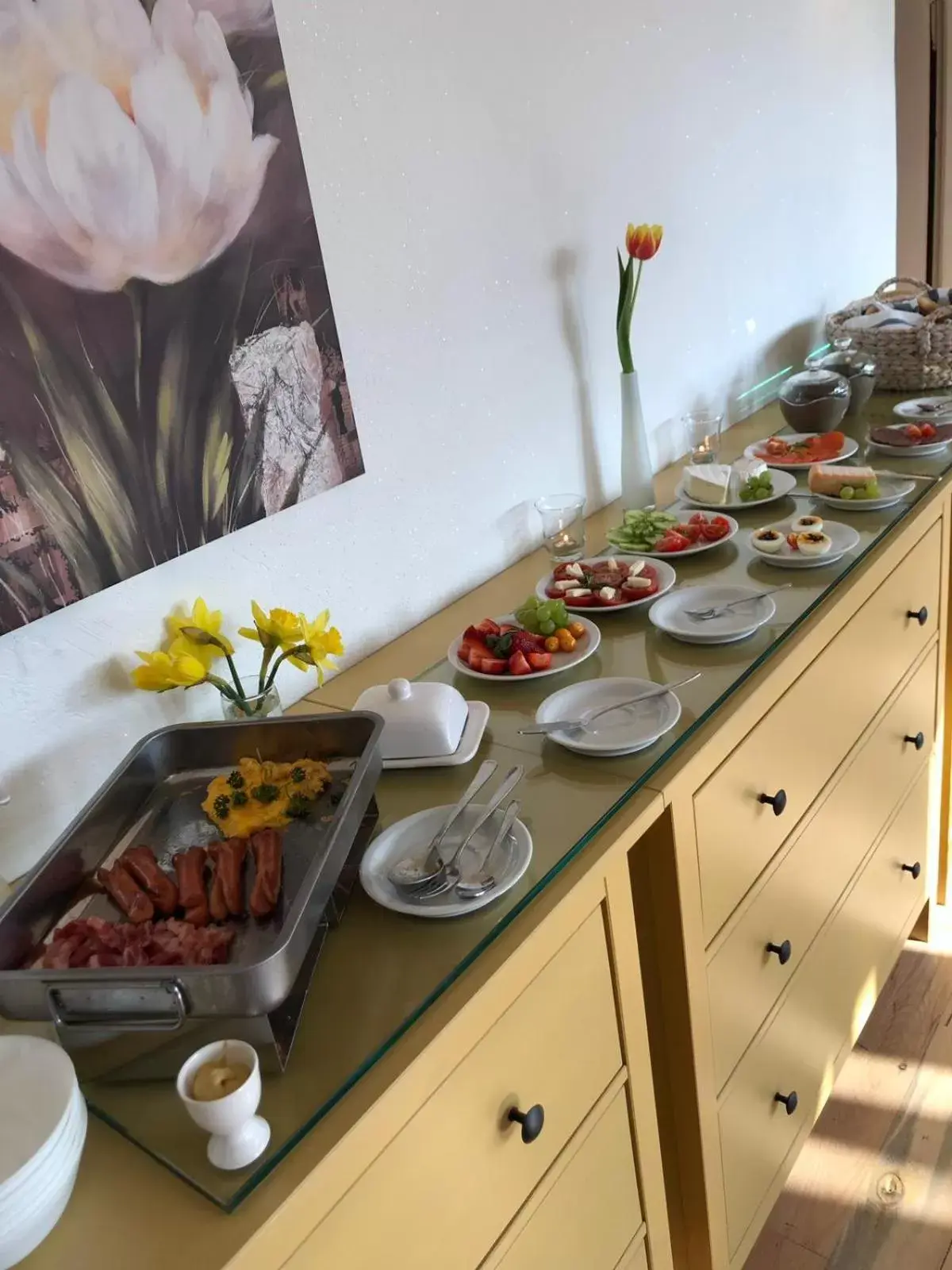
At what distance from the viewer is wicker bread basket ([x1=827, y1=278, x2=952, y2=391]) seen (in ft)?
6.21

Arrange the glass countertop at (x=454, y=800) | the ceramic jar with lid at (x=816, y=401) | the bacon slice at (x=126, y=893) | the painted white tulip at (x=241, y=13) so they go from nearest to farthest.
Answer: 1. the glass countertop at (x=454, y=800)
2. the bacon slice at (x=126, y=893)
3. the painted white tulip at (x=241, y=13)
4. the ceramic jar with lid at (x=816, y=401)

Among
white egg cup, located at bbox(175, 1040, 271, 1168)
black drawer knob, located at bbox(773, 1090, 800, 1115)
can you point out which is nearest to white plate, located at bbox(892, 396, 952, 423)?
black drawer knob, located at bbox(773, 1090, 800, 1115)

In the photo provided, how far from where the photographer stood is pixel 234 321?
107 centimetres

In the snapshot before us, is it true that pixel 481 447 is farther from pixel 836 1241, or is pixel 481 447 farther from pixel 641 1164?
pixel 836 1241

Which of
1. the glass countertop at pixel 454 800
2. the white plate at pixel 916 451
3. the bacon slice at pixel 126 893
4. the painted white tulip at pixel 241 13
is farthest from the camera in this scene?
the white plate at pixel 916 451

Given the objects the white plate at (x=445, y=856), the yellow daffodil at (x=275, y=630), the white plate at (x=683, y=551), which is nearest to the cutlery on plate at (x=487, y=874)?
the white plate at (x=445, y=856)

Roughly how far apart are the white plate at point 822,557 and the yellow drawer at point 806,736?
0.27 ft

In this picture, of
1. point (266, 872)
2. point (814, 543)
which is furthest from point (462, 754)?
point (814, 543)

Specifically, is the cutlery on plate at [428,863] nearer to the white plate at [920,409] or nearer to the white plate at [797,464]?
the white plate at [797,464]

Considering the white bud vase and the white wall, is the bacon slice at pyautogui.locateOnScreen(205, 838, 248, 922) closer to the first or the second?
the white wall

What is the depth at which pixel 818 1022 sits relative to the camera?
4.64ft

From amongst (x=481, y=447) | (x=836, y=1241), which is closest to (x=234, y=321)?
(x=481, y=447)

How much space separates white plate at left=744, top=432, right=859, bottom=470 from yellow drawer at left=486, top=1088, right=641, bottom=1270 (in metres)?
1.08

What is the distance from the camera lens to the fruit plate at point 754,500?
61.4 inches
